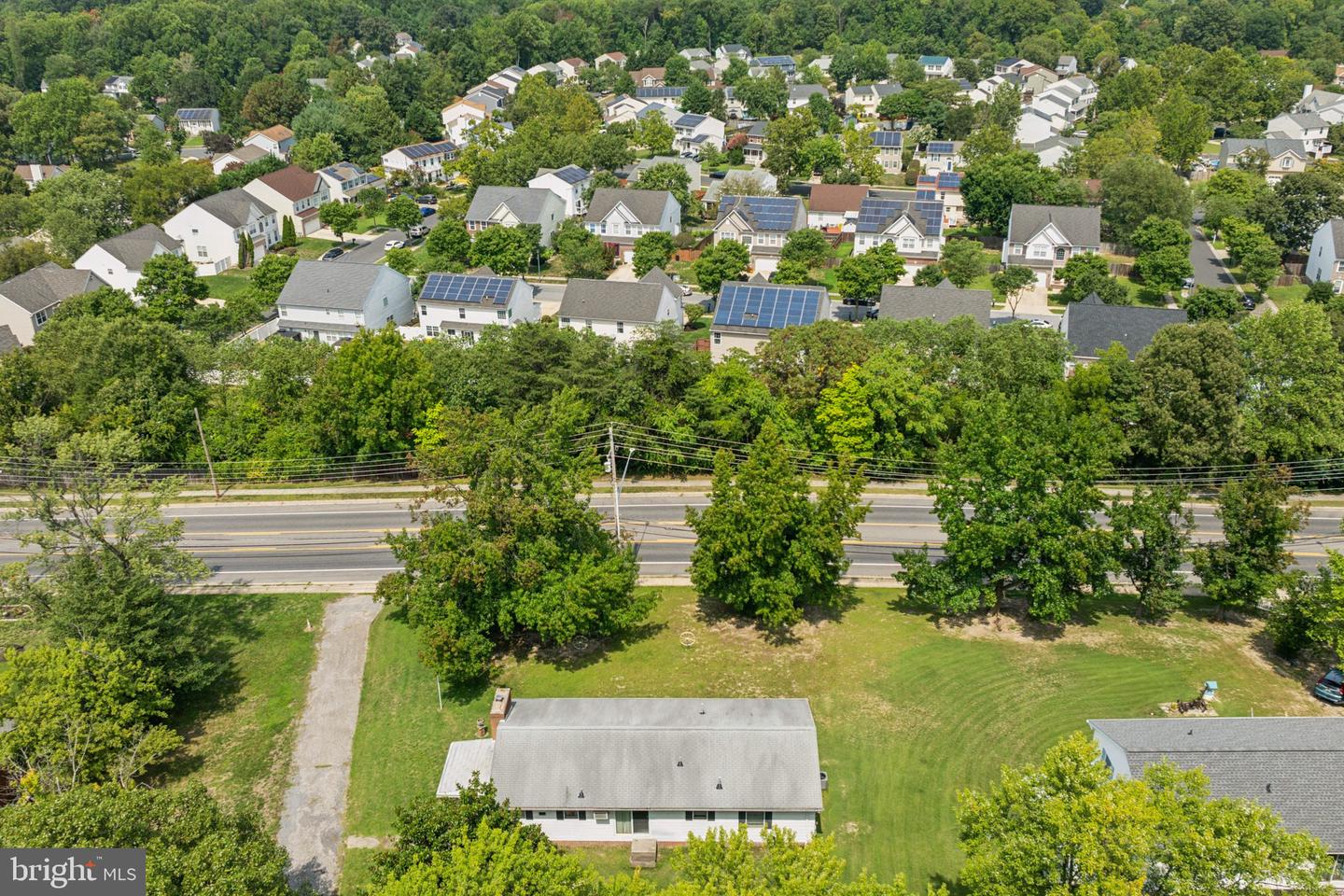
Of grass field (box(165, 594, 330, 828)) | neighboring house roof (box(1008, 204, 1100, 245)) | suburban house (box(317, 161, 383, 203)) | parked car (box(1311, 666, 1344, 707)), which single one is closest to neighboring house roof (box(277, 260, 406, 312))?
grass field (box(165, 594, 330, 828))

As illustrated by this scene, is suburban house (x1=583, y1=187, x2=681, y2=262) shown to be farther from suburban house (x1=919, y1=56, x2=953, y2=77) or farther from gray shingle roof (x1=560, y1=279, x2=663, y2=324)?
suburban house (x1=919, y1=56, x2=953, y2=77)

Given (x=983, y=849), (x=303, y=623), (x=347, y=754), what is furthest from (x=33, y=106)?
(x=983, y=849)

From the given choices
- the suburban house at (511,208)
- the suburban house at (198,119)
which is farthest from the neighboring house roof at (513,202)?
the suburban house at (198,119)

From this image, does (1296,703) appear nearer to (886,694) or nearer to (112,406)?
(886,694)

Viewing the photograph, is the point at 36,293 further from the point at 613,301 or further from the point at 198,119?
the point at 198,119

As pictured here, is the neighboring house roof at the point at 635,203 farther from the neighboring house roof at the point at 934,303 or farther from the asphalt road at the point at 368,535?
the asphalt road at the point at 368,535
